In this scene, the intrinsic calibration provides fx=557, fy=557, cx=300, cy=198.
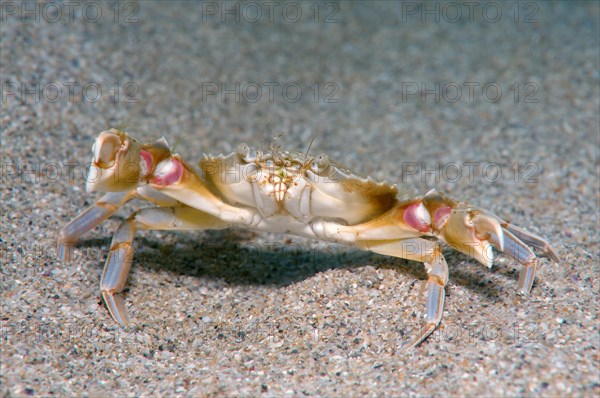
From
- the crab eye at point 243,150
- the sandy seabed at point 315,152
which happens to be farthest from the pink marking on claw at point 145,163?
the crab eye at point 243,150

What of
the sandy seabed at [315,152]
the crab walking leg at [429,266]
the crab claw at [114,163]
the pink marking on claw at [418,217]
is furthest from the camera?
the pink marking on claw at [418,217]

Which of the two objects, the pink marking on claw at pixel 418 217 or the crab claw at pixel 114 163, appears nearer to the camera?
the crab claw at pixel 114 163

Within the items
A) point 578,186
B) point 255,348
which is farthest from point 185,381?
point 578,186

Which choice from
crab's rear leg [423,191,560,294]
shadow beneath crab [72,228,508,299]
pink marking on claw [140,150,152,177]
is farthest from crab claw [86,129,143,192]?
crab's rear leg [423,191,560,294]

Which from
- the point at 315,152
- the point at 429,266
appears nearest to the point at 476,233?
the point at 429,266

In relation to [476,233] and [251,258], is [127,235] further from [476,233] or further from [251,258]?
[476,233]

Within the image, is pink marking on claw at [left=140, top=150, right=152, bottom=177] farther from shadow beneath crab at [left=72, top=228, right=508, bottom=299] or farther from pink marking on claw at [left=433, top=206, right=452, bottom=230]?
pink marking on claw at [left=433, top=206, right=452, bottom=230]

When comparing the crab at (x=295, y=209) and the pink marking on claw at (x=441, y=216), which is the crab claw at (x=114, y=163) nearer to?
the crab at (x=295, y=209)
